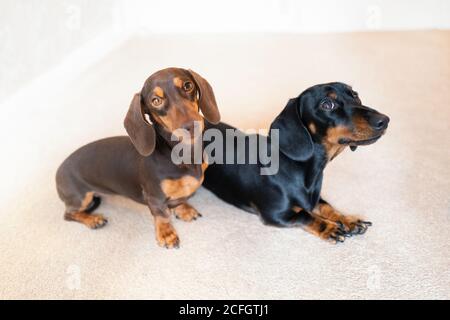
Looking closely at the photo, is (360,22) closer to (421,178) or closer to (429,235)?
(421,178)

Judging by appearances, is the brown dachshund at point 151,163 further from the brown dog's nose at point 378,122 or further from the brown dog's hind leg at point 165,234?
the brown dog's nose at point 378,122

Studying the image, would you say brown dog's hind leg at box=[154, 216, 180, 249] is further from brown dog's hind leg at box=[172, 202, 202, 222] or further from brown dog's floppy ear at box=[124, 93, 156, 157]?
brown dog's floppy ear at box=[124, 93, 156, 157]

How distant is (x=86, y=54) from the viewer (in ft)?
11.1

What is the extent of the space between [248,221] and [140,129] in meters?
0.67

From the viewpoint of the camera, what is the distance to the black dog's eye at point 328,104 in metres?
1.46

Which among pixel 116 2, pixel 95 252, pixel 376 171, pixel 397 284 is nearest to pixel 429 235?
pixel 397 284

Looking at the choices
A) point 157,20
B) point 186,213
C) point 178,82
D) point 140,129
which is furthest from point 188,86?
→ point 157,20

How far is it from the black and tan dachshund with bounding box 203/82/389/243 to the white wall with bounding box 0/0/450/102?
1.62m

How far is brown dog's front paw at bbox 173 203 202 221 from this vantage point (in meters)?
1.85

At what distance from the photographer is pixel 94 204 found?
1938 millimetres

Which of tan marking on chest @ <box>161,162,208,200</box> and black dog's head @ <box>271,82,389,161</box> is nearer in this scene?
black dog's head @ <box>271,82,389,161</box>

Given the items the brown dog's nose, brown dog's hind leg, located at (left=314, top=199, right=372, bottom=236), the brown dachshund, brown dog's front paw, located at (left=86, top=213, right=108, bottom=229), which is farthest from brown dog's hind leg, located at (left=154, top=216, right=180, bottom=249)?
the brown dog's nose

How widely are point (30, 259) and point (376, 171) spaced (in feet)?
5.46
